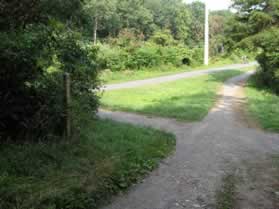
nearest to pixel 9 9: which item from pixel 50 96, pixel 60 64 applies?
pixel 60 64

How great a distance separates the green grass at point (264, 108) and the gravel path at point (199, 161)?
674 mm

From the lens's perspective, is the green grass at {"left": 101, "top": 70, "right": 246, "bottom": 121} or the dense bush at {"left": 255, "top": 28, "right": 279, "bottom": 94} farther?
the dense bush at {"left": 255, "top": 28, "right": 279, "bottom": 94}

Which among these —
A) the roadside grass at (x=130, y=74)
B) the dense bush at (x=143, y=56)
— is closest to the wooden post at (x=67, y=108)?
the roadside grass at (x=130, y=74)

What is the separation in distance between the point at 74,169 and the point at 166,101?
28.5 ft

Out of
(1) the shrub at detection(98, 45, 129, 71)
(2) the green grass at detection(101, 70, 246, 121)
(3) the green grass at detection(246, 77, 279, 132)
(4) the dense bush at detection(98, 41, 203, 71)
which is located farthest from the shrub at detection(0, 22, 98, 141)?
(1) the shrub at detection(98, 45, 129, 71)

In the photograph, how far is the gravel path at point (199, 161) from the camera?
438cm

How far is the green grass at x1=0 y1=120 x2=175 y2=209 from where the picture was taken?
3822mm

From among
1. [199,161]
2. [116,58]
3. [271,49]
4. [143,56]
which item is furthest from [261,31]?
[199,161]

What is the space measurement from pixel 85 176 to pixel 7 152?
4.36ft

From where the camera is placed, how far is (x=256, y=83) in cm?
2041

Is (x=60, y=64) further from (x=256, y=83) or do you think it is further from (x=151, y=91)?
(x=256, y=83)

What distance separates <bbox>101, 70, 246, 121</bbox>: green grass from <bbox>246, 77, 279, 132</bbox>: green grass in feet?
5.29

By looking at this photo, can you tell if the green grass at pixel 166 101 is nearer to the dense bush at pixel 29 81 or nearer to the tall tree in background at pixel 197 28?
the dense bush at pixel 29 81

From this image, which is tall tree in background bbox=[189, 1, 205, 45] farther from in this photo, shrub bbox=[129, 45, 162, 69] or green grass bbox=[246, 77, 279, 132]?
green grass bbox=[246, 77, 279, 132]
